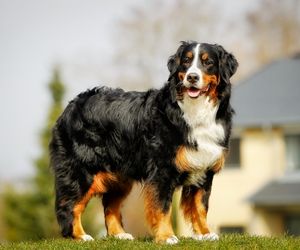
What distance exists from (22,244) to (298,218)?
22.1 metres

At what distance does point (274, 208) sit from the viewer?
1204 inches

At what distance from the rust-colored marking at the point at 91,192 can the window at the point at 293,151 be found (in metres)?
20.5

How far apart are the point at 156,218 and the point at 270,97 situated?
23.1 meters

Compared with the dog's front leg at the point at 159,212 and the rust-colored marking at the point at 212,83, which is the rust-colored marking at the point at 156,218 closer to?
the dog's front leg at the point at 159,212

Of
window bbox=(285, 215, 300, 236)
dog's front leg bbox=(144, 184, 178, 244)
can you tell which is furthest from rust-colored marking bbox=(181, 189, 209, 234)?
window bbox=(285, 215, 300, 236)

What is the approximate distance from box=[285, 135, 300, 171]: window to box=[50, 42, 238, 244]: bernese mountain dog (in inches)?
789

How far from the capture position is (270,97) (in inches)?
1256

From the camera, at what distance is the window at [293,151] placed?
2986cm

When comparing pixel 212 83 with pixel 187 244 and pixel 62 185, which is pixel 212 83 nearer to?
pixel 187 244

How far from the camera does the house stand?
2978 centimetres

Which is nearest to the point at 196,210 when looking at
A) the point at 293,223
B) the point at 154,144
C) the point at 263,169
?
the point at 154,144

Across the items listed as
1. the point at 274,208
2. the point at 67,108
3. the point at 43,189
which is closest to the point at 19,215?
the point at 43,189

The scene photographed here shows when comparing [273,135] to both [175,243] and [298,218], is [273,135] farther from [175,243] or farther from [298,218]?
[175,243]

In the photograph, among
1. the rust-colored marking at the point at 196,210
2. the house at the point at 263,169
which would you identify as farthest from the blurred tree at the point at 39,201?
the rust-colored marking at the point at 196,210
